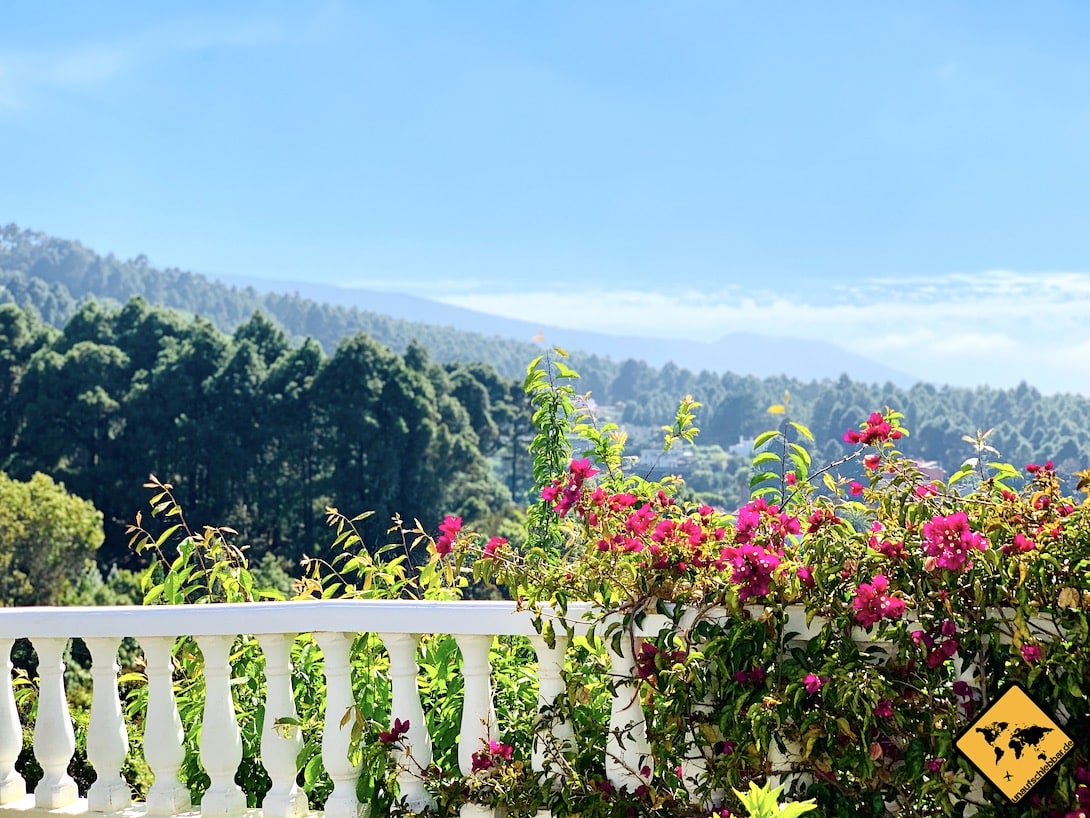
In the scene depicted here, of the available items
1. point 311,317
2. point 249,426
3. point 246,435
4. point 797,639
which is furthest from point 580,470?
point 311,317

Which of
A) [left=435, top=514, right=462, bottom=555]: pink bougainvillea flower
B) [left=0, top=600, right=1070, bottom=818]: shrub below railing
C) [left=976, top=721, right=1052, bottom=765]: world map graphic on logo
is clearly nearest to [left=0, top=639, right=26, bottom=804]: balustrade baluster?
[left=0, top=600, right=1070, bottom=818]: shrub below railing

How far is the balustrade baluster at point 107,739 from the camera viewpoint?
7.84 feet

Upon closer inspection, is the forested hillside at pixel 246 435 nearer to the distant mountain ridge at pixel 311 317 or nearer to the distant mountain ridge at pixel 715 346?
the distant mountain ridge at pixel 311 317

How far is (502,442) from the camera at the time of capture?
54.2m

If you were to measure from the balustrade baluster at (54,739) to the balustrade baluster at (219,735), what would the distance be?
0.38 meters

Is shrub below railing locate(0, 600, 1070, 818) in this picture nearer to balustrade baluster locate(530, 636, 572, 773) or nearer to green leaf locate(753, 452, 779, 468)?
balustrade baluster locate(530, 636, 572, 773)

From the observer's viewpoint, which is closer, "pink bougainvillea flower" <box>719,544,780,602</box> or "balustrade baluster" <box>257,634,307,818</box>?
"pink bougainvillea flower" <box>719,544,780,602</box>

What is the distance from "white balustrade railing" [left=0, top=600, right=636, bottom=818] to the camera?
2.12 metres

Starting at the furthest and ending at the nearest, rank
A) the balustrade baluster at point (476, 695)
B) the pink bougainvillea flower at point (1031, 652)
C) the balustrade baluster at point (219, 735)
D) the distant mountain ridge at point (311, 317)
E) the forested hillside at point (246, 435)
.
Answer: the distant mountain ridge at point (311, 317)
the forested hillside at point (246, 435)
the balustrade baluster at point (219, 735)
the balustrade baluster at point (476, 695)
the pink bougainvillea flower at point (1031, 652)

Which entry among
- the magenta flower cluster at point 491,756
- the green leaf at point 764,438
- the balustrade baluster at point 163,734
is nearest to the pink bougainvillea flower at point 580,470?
the green leaf at point 764,438

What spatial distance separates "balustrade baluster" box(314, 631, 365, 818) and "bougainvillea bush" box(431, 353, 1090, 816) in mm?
298

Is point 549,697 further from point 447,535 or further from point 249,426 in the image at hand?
point 249,426

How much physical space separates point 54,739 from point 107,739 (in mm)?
156

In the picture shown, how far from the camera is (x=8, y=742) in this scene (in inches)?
99.8
